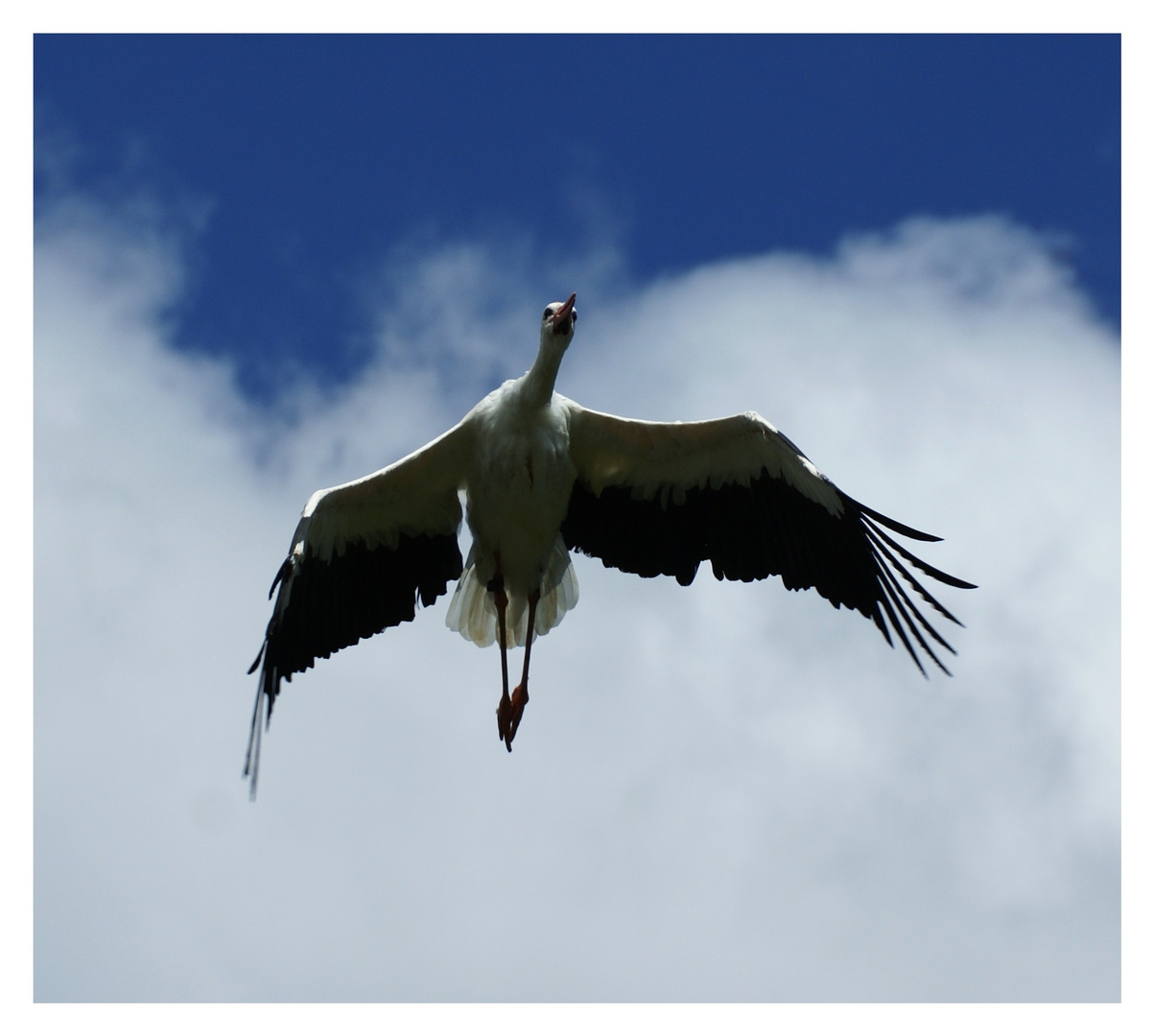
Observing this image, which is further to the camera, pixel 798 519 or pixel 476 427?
pixel 798 519

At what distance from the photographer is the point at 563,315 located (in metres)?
9.02

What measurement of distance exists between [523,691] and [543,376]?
231 cm

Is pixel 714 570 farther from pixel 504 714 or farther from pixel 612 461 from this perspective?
pixel 504 714

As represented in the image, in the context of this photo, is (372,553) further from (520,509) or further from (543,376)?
(543,376)

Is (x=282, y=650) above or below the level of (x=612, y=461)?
below

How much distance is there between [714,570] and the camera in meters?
10.2

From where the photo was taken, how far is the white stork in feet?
30.7

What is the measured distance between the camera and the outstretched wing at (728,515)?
970cm

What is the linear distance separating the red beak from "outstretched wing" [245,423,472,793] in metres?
1.00

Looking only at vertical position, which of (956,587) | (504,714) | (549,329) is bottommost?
(504,714)

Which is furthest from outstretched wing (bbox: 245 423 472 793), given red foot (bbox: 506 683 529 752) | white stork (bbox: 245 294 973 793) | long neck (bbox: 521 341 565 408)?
red foot (bbox: 506 683 529 752)

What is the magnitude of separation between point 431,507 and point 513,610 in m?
1.04

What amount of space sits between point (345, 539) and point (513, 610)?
4.52 ft

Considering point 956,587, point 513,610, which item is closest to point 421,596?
point 513,610
